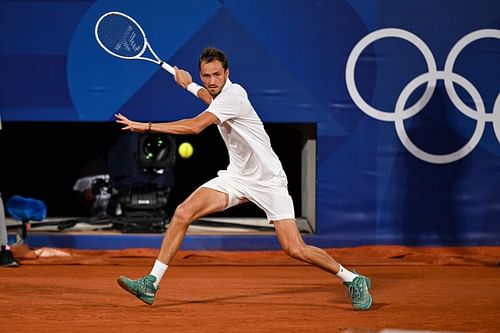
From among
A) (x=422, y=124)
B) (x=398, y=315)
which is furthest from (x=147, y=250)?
(x=398, y=315)

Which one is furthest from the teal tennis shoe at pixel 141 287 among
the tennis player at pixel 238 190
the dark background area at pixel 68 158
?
the dark background area at pixel 68 158

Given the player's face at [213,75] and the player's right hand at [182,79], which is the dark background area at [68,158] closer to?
the player's right hand at [182,79]

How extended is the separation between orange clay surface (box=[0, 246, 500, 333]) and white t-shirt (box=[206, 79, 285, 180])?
0.98 metres

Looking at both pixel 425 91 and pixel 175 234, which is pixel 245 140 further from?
pixel 425 91

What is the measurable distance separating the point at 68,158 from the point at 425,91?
4688 mm

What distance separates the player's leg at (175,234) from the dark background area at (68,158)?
5093 millimetres

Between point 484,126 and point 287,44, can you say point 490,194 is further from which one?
point 287,44

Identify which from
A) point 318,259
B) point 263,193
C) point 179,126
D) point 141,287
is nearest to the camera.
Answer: point 179,126

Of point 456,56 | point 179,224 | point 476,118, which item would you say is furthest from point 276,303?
point 456,56

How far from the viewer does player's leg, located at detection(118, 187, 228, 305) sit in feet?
20.9

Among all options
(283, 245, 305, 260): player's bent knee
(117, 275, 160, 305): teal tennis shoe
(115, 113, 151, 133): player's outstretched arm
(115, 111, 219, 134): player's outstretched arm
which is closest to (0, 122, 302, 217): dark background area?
(283, 245, 305, 260): player's bent knee

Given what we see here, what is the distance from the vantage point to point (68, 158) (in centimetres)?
1170

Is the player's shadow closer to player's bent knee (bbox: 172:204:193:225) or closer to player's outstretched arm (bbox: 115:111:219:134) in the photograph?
player's bent knee (bbox: 172:204:193:225)

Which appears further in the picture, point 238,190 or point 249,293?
point 249,293
